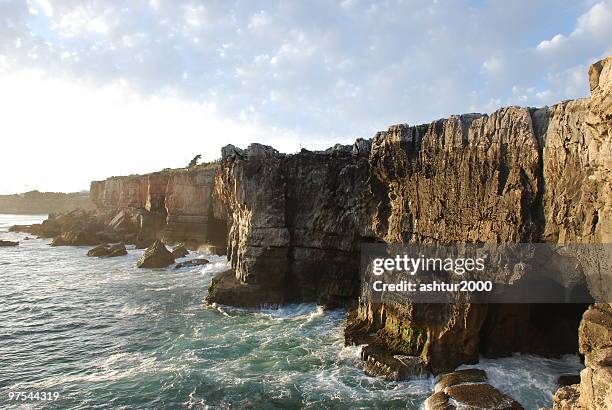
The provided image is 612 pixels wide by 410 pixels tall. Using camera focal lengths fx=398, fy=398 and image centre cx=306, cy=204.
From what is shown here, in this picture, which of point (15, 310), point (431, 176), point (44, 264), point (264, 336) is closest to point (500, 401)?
point (431, 176)

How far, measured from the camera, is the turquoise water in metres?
16.2

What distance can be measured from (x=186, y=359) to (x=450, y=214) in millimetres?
14866

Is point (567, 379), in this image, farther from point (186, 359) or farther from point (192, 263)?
point (192, 263)

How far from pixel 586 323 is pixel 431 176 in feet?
33.5

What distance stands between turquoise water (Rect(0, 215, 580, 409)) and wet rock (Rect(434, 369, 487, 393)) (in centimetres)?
46

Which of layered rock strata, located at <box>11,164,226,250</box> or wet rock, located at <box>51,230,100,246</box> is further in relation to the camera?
wet rock, located at <box>51,230,100,246</box>

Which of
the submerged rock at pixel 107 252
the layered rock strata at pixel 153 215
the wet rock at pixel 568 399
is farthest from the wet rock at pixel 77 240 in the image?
the wet rock at pixel 568 399

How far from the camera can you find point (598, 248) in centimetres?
1223

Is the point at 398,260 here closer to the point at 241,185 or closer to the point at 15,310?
the point at 241,185

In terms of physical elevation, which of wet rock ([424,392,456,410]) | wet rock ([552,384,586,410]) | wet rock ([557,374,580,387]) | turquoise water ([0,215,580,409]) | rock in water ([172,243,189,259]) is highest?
wet rock ([552,384,586,410])

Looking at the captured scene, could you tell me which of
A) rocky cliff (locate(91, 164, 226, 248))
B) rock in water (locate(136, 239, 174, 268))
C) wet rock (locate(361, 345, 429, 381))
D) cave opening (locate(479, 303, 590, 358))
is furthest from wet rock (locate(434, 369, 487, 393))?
rocky cliff (locate(91, 164, 226, 248))

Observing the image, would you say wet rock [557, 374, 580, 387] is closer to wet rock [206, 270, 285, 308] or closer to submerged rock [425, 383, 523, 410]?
submerged rock [425, 383, 523, 410]

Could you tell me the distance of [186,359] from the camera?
798 inches

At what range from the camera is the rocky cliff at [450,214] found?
13594 mm
